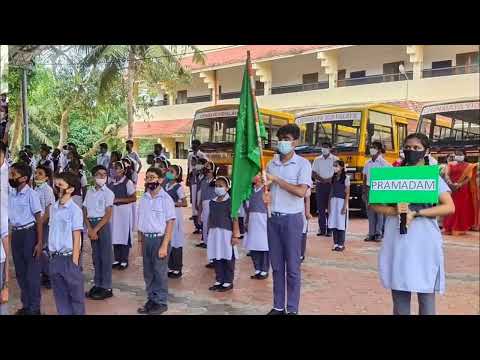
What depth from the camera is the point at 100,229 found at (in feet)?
16.6

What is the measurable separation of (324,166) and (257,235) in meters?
2.37

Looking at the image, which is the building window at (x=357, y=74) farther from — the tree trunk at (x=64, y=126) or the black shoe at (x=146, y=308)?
the black shoe at (x=146, y=308)

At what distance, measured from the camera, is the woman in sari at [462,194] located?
7.89m

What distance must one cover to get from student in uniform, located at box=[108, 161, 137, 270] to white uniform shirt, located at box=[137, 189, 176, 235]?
1.50 m

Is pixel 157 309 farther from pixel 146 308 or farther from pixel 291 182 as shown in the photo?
pixel 291 182

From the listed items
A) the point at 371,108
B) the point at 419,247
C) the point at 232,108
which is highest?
the point at 371,108

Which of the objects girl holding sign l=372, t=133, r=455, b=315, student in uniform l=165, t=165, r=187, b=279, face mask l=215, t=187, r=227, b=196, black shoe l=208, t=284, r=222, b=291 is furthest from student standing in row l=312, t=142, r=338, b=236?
girl holding sign l=372, t=133, r=455, b=315

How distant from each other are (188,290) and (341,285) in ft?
5.04

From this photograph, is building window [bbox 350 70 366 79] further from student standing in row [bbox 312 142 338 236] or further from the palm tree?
the palm tree

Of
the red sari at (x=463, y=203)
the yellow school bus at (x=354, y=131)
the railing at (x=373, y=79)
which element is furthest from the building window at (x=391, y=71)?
the red sari at (x=463, y=203)

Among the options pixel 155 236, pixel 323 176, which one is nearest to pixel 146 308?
pixel 155 236

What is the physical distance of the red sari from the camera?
792 cm
